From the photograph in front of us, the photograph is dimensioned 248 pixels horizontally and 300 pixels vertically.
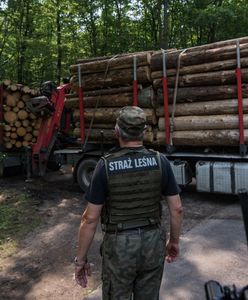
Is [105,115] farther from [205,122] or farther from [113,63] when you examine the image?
[205,122]

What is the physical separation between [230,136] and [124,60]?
3044 mm

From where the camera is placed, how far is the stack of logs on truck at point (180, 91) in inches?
344

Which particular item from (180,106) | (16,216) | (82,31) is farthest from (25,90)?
(82,31)

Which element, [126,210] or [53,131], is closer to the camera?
[126,210]

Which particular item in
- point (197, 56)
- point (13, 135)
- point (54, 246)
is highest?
point (197, 56)

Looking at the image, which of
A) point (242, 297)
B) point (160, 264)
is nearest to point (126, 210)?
point (160, 264)

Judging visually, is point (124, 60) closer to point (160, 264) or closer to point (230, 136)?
point (230, 136)

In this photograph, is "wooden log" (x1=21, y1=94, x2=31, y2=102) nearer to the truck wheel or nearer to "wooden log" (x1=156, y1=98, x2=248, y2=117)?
the truck wheel

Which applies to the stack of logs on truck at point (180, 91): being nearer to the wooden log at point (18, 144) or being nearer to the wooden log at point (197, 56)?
the wooden log at point (197, 56)

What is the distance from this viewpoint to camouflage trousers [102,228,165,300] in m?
3.21

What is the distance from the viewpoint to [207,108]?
9156 mm

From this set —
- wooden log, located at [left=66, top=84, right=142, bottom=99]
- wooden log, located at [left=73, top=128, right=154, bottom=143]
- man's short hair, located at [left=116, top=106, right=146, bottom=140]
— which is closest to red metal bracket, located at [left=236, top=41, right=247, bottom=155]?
wooden log, located at [left=73, top=128, right=154, bottom=143]

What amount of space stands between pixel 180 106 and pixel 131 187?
259 inches

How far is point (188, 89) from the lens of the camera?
9.38 metres
